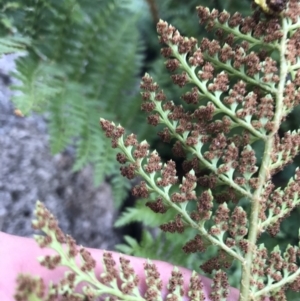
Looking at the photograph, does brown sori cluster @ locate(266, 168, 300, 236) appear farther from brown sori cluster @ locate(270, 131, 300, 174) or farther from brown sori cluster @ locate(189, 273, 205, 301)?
brown sori cluster @ locate(189, 273, 205, 301)

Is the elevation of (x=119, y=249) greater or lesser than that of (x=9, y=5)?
lesser

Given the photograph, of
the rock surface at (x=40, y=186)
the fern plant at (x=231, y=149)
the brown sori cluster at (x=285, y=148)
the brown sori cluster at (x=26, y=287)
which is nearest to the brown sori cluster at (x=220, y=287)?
the fern plant at (x=231, y=149)

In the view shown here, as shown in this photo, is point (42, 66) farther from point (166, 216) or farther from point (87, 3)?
point (166, 216)

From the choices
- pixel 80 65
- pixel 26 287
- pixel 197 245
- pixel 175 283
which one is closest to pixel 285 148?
pixel 197 245

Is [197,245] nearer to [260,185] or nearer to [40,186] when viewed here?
[260,185]

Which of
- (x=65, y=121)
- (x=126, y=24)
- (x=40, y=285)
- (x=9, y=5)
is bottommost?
(x=65, y=121)

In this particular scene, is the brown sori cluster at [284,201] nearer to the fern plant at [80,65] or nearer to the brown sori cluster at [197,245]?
the brown sori cluster at [197,245]

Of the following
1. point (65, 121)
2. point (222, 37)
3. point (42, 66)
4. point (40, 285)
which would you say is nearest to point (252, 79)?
point (222, 37)
